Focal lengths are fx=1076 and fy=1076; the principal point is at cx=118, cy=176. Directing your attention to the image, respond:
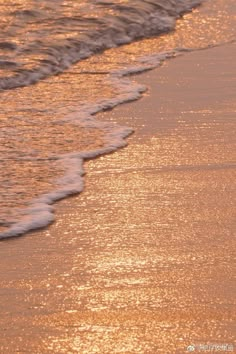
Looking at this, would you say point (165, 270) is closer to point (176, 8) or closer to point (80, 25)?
point (80, 25)

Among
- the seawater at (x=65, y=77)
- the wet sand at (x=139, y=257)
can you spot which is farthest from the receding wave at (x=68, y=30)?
the wet sand at (x=139, y=257)

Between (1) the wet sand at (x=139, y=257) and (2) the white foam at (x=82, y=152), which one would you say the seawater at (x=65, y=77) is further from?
(1) the wet sand at (x=139, y=257)

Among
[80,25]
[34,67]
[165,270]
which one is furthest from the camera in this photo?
[80,25]

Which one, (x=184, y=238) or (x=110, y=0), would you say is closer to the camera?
(x=184, y=238)

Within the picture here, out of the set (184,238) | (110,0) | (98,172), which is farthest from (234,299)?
(110,0)

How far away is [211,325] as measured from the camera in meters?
3.38

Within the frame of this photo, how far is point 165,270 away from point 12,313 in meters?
0.62

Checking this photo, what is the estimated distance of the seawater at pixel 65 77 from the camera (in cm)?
479

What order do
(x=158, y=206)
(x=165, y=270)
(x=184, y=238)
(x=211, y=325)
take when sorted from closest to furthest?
(x=211, y=325) < (x=165, y=270) < (x=184, y=238) < (x=158, y=206)

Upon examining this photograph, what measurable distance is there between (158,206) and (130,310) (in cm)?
102

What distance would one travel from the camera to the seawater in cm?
479

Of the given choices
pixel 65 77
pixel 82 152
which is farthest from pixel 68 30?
pixel 82 152

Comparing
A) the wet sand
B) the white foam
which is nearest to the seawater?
the white foam

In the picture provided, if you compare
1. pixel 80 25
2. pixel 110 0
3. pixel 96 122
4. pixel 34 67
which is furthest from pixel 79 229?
pixel 110 0
